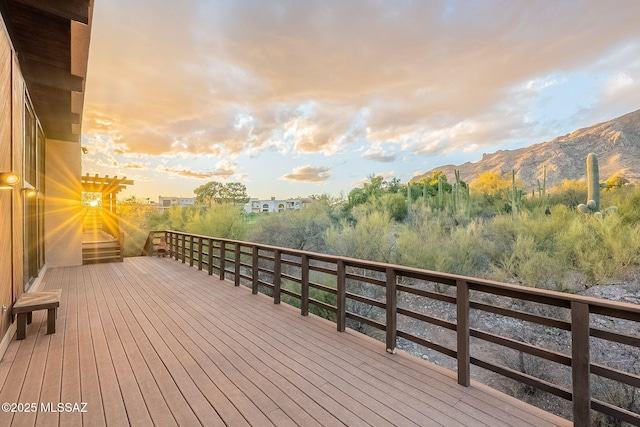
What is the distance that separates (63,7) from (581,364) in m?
4.87

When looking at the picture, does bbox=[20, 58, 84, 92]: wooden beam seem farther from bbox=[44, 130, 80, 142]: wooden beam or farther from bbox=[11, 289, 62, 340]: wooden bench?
bbox=[44, 130, 80, 142]: wooden beam

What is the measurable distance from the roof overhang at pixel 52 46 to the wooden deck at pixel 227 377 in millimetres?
3233

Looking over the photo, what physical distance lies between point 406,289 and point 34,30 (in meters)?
4.71

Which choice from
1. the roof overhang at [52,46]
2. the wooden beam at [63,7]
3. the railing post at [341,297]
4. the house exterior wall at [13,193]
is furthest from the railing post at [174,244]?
the railing post at [341,297]

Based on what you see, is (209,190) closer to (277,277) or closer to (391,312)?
(277,277)

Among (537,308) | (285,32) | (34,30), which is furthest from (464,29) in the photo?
(34,30)

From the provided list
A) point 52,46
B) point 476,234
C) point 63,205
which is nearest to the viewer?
point 52,46

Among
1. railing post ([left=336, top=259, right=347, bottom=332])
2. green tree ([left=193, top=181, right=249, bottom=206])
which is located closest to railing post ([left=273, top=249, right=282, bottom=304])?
Answer: railing post ([left=336, top=259, right=347, bottom=332])

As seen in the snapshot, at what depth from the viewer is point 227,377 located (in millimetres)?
2113

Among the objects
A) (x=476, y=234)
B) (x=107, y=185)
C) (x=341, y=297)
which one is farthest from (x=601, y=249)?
(x=107, y=185)

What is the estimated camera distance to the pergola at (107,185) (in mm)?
9453

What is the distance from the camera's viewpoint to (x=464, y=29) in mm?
7445

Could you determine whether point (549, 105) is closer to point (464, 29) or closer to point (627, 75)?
point (627, 75)

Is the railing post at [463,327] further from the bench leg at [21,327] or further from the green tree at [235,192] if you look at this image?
the green tree at [235,192]
